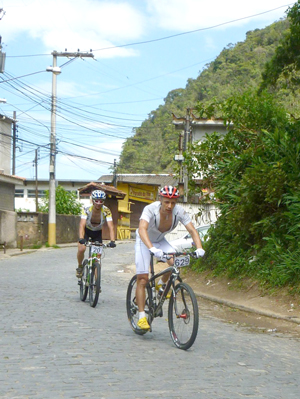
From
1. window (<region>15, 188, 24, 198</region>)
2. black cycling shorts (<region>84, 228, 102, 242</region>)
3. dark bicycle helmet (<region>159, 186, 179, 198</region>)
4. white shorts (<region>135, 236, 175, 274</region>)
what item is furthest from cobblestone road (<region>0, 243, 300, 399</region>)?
window (<region>15, 188, 24, 198</region>)

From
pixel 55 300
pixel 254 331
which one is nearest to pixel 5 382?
pixel 254 331

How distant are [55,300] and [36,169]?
46377 millimetres

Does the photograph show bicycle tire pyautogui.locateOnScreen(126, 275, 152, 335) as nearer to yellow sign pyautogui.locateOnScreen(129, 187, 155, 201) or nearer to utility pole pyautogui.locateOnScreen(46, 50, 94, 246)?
utility pole pyautogui.locateOnScreen(46, 50, 94, 246)

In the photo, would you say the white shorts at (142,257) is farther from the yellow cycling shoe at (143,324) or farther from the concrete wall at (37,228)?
the concrete wall at (37,228)

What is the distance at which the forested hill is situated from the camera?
252ft

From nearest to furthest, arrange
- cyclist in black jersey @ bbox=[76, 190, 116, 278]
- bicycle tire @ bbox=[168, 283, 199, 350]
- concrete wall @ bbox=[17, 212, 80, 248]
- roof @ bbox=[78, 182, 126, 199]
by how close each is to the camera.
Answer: bicycle tire @ bbox=[168, 283, 199, 350], cyclist in black jersey @ bbox=[76, 190, 116, 278], concrete wall @ bbox=[17, 212, 80, 248], roof @ bbox=[78, 182, 126, 199]

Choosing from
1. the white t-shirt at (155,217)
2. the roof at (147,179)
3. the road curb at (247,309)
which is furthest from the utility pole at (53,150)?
the white t-shirt at (155,217)

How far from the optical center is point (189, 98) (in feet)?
282

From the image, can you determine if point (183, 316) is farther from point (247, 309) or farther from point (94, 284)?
point (247, 309)

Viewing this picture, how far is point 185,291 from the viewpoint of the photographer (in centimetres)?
702

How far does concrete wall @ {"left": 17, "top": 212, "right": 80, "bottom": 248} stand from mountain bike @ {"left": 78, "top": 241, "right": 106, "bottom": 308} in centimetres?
2178

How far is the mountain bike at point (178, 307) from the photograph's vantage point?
6766mm

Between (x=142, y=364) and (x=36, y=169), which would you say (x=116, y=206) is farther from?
(x=142, y=364)

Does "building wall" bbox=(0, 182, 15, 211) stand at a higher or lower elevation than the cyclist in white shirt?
higher
